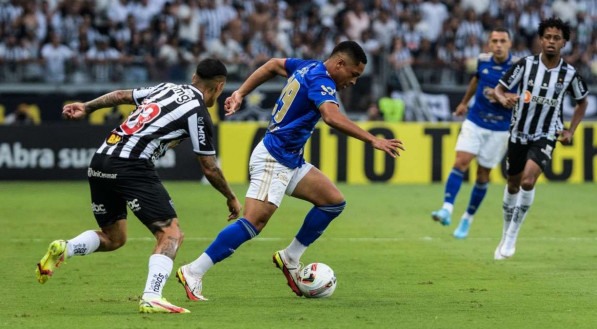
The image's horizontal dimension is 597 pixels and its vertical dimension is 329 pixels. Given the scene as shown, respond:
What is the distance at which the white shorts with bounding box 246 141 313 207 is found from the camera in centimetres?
974

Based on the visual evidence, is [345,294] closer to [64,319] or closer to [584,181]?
[64,319]

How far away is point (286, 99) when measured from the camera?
9852mm

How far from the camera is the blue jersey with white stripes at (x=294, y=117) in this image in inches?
384

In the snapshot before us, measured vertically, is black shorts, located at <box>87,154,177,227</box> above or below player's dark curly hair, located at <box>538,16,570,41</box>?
below

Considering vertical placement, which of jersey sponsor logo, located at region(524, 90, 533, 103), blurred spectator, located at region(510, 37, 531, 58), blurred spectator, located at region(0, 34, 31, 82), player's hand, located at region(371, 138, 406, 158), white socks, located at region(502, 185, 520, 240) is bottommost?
blurred spectator, located at region(510, 37, 531, 58)

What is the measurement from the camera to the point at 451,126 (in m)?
24.3

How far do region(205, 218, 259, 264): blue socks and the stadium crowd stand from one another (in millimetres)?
16996

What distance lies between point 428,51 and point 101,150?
67.2ft

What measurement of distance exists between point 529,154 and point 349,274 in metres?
2.61

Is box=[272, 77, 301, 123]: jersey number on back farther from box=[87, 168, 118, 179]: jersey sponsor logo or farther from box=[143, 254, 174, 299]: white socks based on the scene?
box=[143, 254, 174, 299]: white socks

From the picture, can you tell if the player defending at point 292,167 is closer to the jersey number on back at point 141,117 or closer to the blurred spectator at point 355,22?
the jersey number on back at point 141,117

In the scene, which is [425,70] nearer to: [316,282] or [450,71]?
[450,71]

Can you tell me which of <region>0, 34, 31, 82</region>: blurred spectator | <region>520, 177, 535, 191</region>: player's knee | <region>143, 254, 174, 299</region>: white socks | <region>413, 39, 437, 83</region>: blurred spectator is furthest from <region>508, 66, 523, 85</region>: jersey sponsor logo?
<region>0, 34, 31, 82</region>: blurred spectator

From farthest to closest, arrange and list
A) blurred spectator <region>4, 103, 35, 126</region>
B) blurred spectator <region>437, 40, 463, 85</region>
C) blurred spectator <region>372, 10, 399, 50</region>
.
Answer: blurred spectator <region>372, 10, 399, 50</region>
blurred spectator <region>437, 40, 463, 85</region>
blurred spectator <region>4, 103, 35, 126</region>
